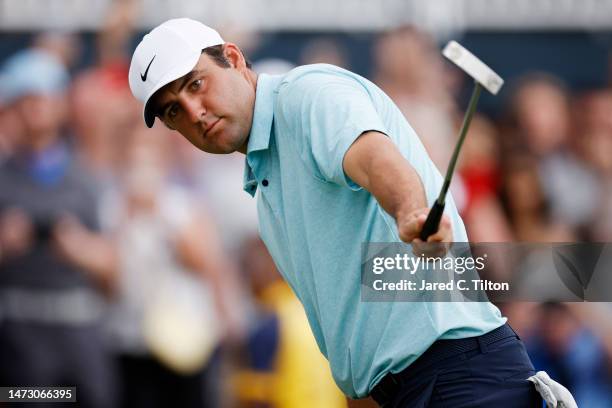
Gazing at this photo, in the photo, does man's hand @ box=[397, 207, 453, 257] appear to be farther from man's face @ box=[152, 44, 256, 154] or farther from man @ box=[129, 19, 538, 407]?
man's face @ box=[152, 44, 256, 154]

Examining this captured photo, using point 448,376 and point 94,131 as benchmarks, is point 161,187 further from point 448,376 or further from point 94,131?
point 448,376

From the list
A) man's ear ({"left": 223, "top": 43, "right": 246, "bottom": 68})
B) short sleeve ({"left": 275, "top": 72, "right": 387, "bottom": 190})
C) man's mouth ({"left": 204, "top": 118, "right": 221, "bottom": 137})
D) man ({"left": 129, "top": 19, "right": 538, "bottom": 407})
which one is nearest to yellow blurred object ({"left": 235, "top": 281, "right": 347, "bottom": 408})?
man ({"left": 129, "top": 19, "right": 538, "bottom": 407})

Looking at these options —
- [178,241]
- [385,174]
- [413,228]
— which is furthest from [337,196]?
[178,241]

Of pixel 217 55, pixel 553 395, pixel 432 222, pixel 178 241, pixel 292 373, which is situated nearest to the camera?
pixel 432 222

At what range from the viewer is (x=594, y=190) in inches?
307

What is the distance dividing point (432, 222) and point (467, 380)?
756 mm

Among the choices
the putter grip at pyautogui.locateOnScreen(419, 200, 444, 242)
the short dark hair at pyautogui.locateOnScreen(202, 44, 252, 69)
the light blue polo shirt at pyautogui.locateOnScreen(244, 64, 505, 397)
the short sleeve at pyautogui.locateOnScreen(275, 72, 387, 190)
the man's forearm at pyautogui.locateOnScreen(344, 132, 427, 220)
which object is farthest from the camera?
the short dark hair at pyautogui.locateOnScreen(202, 44, 252, 69)

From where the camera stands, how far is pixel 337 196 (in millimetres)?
3406

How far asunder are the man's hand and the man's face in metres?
0.93

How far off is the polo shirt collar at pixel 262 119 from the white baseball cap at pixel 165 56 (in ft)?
0.72

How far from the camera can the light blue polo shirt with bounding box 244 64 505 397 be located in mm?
3273

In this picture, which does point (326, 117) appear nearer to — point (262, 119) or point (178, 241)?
point (262, 119)

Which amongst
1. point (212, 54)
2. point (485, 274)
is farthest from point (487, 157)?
point (212, 54)

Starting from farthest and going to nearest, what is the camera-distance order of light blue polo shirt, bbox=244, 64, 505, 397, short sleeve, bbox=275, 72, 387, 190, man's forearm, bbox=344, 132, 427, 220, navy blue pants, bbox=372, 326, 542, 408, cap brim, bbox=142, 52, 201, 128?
cap brim, bbox=142, 52, 201, 128 < navy blue pants, bbox=372, 326, 542, 408 < light blue polo shirt, bbox=244, 64, 505, 397 < short sleeve, bbox=275, 72, 387, 190 < man's forearm, bbox=344, 132, 427, 220
